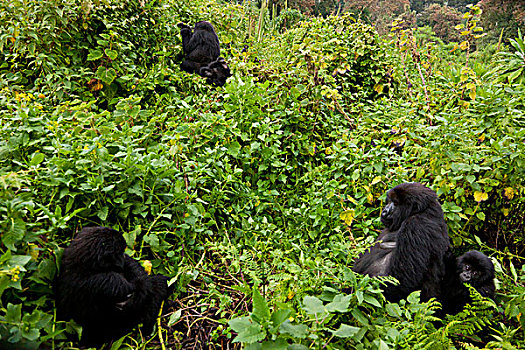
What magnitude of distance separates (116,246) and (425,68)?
5449 millimetres

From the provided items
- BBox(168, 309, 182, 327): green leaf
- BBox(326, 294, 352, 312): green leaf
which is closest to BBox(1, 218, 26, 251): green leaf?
BBox(168, 309, 182, 327): green leaf

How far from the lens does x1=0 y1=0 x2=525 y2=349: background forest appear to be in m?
1.86

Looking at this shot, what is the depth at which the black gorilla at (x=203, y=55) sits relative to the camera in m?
5.00

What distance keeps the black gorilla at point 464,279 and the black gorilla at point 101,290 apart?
2.25 meters

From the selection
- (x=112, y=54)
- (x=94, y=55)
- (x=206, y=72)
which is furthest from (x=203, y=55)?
(x=94, y=55)

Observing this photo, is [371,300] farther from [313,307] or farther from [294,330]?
[294,330]

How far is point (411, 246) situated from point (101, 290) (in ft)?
6.79

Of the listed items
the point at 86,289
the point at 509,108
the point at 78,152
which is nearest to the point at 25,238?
the point at 86,289

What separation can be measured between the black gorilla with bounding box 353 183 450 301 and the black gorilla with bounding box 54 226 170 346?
1.65 metres

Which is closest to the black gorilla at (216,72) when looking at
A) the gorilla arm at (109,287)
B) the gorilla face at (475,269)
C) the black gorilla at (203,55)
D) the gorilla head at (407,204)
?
the black gorilla at (203,55)

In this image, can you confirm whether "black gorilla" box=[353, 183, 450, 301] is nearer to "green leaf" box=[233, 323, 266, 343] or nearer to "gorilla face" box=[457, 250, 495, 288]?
"gorilla face" box=[457, 250, 495, 288]

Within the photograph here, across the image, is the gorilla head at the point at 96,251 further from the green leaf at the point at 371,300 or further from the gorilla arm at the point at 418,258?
the gorilla arm at the point at 418,258

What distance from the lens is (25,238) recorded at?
6.04 feet

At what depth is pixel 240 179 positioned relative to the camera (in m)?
3.23
